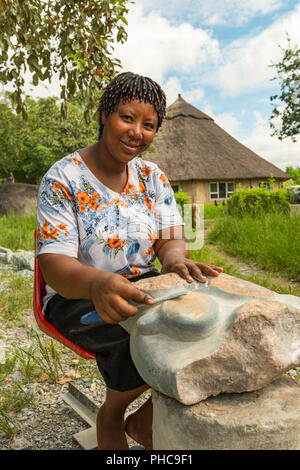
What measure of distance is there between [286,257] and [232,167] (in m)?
15.4

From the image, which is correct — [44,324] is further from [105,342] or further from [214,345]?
[214,345]

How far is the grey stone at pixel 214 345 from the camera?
1063mm

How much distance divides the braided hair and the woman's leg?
1.09 m

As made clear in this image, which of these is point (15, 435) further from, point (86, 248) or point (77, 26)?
point (77, 26)

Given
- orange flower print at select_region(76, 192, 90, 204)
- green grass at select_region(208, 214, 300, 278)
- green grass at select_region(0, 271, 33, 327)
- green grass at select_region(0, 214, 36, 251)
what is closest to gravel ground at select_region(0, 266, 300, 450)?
green grass at select_region(0, 271, 33, 327)

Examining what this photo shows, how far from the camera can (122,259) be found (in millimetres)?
1637

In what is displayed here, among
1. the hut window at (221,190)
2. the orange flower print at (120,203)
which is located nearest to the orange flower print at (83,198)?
the orange flower print at (120,203)

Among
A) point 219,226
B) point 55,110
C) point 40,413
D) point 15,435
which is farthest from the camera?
point 55,110

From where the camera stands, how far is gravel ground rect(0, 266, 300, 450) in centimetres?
221

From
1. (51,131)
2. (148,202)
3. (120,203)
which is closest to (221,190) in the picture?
(51,131)

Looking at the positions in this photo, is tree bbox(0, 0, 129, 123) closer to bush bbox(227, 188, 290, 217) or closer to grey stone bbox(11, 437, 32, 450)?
grey stone bbox(11, 437, 32, 450)

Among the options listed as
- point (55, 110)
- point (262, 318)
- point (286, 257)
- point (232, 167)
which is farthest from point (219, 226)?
point (232, 167)

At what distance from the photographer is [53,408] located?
2.56 m

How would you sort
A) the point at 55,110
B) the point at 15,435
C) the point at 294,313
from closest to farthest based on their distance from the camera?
the point at 294,313 → the point at 15,435 → the point at 55,110
